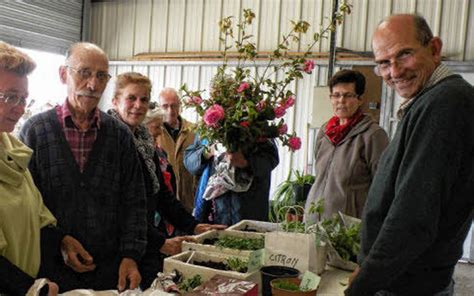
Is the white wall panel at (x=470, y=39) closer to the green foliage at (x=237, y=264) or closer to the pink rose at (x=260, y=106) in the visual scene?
the pink rose at (x=260, y=106)

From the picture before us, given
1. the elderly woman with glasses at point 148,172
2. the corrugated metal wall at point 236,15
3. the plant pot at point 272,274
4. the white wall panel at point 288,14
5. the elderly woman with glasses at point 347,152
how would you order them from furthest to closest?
the white wall panel at point 288,14 → the corrugated metal wall at point 236,15 → the elderly woman with glasses at point 347,152 → the elderly woman with glasses at point 148,172 → the plant pot at point 272,274

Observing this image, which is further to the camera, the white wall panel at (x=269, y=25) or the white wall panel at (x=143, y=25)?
the white wall panel at (x=143, y=25)

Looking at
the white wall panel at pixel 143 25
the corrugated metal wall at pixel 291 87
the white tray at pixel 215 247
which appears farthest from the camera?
the white wall panel at pixel 143 25

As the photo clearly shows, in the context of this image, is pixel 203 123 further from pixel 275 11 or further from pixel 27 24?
pixel 27 24

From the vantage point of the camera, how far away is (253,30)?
6250mm

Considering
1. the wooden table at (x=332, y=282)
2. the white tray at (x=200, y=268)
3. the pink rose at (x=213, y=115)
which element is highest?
the pink rose at (x=213, y=115)

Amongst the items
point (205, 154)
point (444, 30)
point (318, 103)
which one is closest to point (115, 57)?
point (318, 103)

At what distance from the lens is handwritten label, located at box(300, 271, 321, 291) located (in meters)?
1.38

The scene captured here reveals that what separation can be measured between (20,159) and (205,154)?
1213mm

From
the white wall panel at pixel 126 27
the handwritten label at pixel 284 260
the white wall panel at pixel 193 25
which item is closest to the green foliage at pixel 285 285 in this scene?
the handwritten label at pixel 284 260

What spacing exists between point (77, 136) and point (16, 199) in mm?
379

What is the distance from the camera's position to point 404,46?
1.31 metres

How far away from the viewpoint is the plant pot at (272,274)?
4.79 ft

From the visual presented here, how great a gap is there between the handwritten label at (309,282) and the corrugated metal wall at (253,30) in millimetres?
3828
